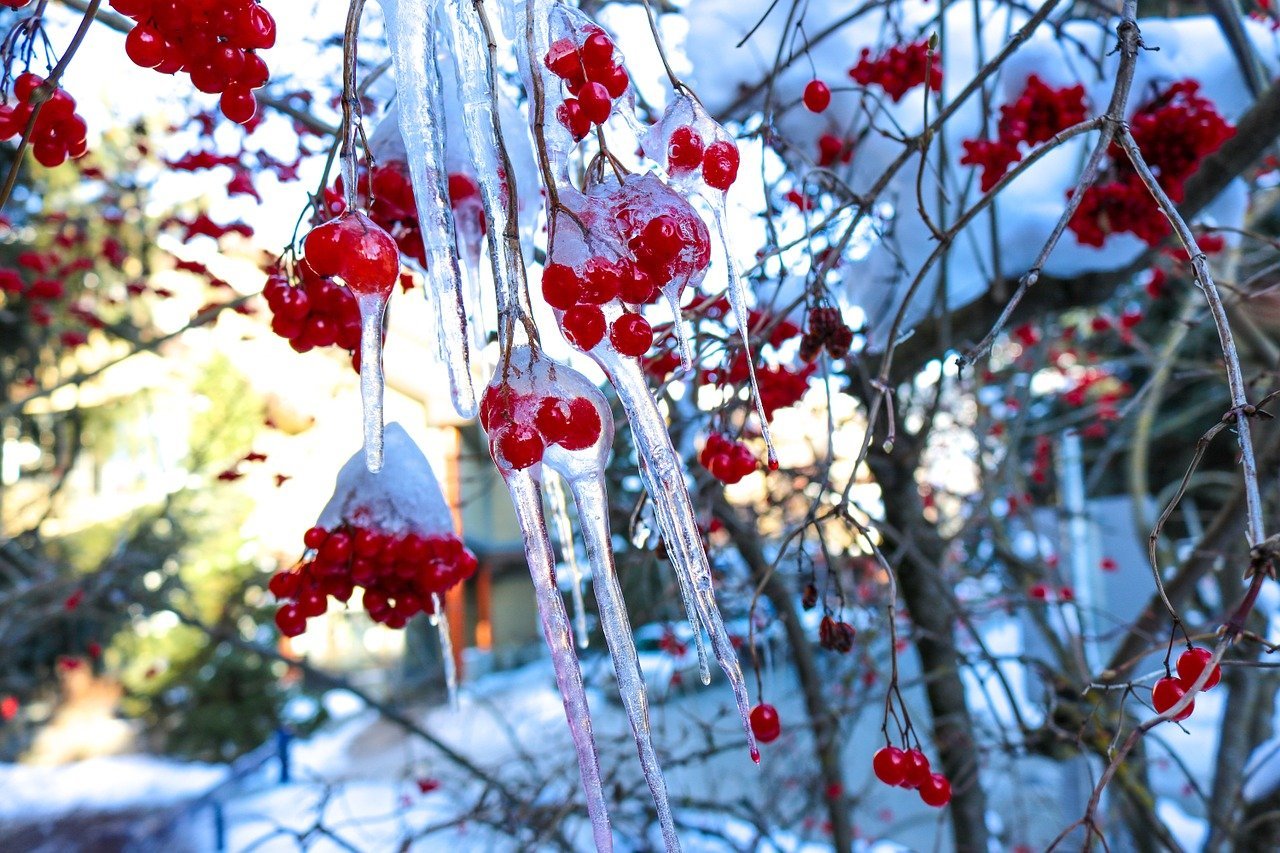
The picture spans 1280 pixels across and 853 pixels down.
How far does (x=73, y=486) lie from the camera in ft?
31.2

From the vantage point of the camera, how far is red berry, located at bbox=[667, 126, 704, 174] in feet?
3.05

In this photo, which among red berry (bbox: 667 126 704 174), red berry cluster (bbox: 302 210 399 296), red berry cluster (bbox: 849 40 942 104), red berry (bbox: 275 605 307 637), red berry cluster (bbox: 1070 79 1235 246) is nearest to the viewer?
red berry cluster (bbox: 302 210 399 296)

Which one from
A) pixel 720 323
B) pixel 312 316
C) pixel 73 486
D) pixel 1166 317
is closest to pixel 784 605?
pixel 720 323

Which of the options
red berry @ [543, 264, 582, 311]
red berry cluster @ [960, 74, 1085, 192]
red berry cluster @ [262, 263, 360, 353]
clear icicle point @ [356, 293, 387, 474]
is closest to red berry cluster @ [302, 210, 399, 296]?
clear icicle point @ [356, 293, 387, 474]

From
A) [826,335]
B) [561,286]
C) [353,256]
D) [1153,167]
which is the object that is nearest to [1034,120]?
[1153,167]

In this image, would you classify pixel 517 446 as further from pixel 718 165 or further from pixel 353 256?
pixel 718 165

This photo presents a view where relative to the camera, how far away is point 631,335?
0.84 metres

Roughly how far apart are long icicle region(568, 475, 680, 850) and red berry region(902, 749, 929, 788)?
1.76 feet

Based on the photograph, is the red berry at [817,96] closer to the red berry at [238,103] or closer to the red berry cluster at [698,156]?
the red berry cluster at [698,156]

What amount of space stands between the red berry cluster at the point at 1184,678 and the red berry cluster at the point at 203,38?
3.19 feet

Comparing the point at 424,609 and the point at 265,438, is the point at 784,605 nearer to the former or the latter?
the point at 424,609

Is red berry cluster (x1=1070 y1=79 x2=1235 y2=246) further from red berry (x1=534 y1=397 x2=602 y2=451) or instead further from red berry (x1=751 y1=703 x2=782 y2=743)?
red berry (x1=534 y1=397 x2=602 y2=451)

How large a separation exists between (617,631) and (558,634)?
0.05 meters

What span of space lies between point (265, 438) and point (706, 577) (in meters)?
10.0
